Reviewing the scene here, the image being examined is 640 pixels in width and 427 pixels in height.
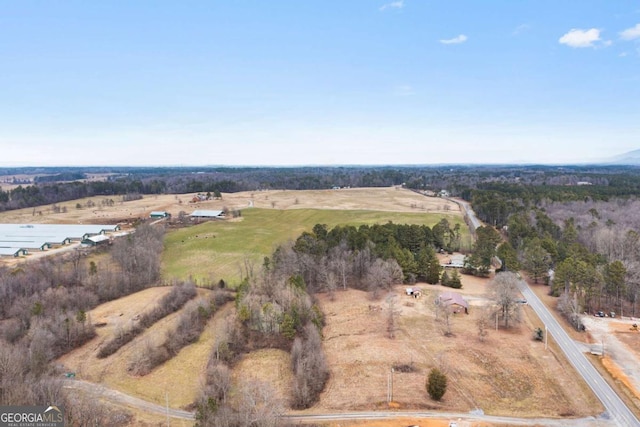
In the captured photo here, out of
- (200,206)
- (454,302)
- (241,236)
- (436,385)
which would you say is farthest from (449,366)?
(200,206)

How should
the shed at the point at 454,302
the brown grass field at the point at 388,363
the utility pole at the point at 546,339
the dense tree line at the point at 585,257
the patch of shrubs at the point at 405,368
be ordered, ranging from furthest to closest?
the dense tree line at the point at 585,257, the shed at the point at 454,302, the utility pole at the point at 546,339, the patch of shrubs at the point at 405,368, the brown grass field at the point at 388,363

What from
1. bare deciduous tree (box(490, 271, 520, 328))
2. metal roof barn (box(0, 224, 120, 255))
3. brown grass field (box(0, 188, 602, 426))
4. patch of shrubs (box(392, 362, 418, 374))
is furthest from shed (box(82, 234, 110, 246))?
bare deciduous tree (box(490, 271, 520, 328))

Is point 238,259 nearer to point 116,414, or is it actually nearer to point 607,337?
point 116,414

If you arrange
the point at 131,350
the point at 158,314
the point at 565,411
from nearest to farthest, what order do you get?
the point at 565,411, the point at 131,350, the point at 158,314

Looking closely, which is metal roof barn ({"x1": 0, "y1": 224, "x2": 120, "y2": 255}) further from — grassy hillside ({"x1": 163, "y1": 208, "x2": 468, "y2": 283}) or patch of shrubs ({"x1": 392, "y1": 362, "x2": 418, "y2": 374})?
patch of shrubs ({"x1": 392, "y1": 362, "x2": 418, "y2": 374})

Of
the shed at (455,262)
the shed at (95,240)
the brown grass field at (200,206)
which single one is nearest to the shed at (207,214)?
the brown grass field at (200,206)

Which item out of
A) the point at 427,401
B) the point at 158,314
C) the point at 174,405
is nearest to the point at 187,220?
the point at 158,314

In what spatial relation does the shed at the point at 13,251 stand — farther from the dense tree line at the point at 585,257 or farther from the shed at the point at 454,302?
the dense tree line at the point at 585,257
